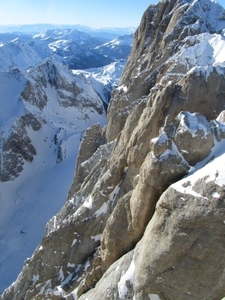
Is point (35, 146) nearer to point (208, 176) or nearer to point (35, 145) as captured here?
point (35, 145)

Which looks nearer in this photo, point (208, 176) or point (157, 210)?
point (208, 176)

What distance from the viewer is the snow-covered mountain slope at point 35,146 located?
7300 cm

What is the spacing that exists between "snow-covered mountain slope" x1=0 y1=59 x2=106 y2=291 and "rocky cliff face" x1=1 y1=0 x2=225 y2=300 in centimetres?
3069

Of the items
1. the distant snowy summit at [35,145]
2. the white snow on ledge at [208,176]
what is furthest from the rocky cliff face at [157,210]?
the distant snowy summit at [35,145]

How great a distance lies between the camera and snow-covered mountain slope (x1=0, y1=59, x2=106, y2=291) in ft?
240

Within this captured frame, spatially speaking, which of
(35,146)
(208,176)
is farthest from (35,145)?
(208,176)

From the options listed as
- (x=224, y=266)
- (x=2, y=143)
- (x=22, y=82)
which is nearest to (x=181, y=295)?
(x=224, y=266)

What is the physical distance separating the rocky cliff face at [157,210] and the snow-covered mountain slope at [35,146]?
30.7 metres

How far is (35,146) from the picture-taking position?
342 feet

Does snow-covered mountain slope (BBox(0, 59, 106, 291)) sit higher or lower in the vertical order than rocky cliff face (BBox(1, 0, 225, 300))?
lower

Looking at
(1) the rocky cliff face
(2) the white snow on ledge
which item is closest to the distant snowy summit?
(1) the rocky cliff face

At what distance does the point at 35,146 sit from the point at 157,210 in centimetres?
9157

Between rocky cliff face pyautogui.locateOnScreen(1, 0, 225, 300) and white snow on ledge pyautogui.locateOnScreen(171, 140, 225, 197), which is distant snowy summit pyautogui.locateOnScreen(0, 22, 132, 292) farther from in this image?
white snow on ledge pyautogui.locateOnScreen(171, 140, 225, 197)

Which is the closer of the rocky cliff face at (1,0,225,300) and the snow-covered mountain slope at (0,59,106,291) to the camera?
the rocky cliff face at (1,0,225,300)
